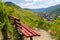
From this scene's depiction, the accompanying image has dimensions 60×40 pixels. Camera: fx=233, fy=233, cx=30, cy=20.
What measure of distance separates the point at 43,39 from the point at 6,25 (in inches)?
338

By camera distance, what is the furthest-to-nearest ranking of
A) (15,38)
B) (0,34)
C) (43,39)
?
(43,39) < (15,38) < (0,34)

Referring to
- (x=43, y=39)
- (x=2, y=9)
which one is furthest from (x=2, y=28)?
(x=43, y=39)

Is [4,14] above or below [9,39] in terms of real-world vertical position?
above

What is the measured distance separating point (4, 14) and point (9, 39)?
3.89ft

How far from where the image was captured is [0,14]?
34.1 ft

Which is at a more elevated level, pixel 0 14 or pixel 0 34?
pixel 0 14

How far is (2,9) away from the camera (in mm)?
10531

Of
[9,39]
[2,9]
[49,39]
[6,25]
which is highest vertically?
[2,9]

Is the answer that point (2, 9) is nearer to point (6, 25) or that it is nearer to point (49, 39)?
point (6, 25)

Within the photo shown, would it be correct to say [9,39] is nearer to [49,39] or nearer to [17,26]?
[17,26]

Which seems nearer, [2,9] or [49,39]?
[2,9]

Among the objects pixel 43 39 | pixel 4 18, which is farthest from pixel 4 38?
pixel 43 39

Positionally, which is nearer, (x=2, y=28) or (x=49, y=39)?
(x=2, y=28)

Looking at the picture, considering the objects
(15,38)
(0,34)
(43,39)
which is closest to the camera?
(0,34)
